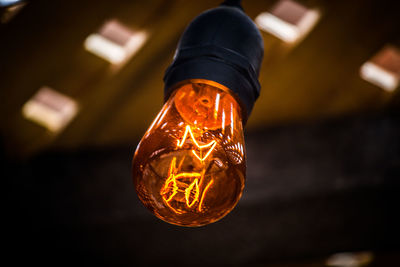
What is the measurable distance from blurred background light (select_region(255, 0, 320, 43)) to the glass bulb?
132 centimetres

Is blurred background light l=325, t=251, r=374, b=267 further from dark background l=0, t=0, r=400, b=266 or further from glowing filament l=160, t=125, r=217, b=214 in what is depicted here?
glowing filament l=160, t=125, r=217, b=214

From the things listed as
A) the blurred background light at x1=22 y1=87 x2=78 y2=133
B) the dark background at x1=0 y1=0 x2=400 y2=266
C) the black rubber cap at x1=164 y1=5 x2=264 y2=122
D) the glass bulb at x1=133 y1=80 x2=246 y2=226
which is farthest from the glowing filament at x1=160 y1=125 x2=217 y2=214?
the blurred background light at x1=22 y1=87 x2=78 y2=133

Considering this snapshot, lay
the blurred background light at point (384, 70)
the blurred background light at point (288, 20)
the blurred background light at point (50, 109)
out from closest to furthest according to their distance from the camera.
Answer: the blurred background light at point (288, 20) → the blurred background light at point (384, 70) → the blurred background light at point (50, 109)

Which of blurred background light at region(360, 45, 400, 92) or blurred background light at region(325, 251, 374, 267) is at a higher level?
blurred background light at region(360, 45, 400, 92)

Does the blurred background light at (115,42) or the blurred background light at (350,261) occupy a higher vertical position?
the blurred background light at (115,42)

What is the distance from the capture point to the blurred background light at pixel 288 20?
1965mm

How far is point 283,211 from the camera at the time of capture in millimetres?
2092

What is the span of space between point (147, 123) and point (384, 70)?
1.27m

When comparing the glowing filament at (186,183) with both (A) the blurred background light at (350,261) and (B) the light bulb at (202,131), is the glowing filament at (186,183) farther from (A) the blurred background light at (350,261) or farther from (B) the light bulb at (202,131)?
(A) the blurred background light at (350,261)

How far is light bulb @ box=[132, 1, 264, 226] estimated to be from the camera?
2.29ft

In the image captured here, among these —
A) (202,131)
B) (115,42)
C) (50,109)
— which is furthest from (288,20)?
(202,131)

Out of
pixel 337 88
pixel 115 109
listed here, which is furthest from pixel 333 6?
pixel 115 109

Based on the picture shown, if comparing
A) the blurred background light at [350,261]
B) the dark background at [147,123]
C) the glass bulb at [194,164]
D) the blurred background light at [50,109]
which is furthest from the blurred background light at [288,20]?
the blurred background light at [350,261]

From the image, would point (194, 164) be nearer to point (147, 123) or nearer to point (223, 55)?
point (223, 55)
